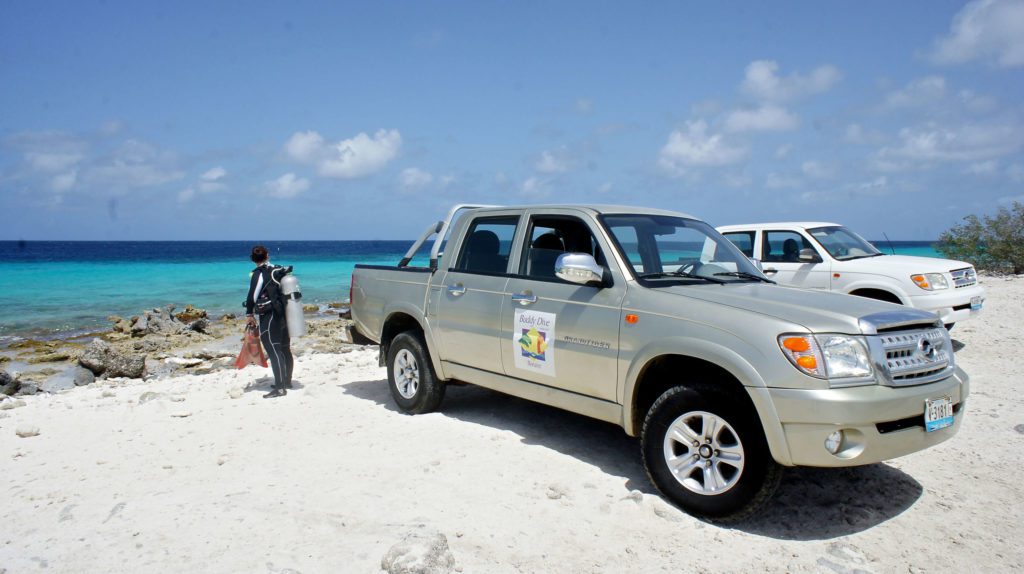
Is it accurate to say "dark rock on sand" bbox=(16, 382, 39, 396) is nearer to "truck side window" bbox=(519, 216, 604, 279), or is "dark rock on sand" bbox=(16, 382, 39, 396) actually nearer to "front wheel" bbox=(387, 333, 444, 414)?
"front wheel" bbox=(387, 333, 444, 414)

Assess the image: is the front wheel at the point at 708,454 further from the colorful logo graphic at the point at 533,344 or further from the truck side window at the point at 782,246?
the truck side window at the point at 782,246

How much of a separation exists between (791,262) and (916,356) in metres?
6.47

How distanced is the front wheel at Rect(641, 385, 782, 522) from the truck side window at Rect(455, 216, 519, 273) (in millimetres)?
2157

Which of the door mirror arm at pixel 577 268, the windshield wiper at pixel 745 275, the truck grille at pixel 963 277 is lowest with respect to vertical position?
the truck grille at pixel 963 277

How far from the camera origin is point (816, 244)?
9.94 m

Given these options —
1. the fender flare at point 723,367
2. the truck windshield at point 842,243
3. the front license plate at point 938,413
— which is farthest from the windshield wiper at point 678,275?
the truck windshield at point 842,243

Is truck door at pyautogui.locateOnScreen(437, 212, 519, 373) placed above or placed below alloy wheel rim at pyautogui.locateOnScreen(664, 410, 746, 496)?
above

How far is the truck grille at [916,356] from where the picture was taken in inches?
150

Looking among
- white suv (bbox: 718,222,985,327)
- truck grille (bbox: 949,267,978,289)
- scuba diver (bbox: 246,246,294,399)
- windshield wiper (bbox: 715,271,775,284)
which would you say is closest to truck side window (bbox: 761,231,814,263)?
white suv (bbox: 718,222,985,327)

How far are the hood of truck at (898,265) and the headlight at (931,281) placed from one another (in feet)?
0.18

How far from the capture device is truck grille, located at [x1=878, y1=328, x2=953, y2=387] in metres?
3.82

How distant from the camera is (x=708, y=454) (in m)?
4.03

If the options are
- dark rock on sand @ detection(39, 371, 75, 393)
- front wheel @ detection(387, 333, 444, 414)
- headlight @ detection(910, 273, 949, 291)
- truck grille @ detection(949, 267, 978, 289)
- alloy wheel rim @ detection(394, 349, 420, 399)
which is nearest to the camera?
front wheel @ detection(387, 333, 444, 414)

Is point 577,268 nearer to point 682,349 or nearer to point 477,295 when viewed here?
point 682,349
